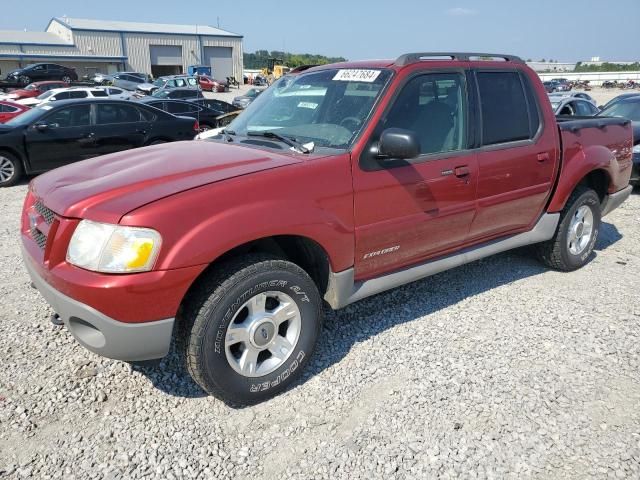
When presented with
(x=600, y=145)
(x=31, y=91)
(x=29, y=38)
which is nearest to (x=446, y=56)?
(x=600, y=145)

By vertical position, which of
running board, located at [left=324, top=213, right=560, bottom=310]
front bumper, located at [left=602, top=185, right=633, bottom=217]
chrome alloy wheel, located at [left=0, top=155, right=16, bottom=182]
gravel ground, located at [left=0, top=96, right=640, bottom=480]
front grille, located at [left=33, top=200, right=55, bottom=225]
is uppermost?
front grille, located at [left=33, top=200, right=55, bottom=225]

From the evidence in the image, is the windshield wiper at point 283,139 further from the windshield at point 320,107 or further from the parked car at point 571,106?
the parked car at point 571,106

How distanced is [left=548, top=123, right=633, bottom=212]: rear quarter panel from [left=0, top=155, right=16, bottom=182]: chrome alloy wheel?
28.7ft

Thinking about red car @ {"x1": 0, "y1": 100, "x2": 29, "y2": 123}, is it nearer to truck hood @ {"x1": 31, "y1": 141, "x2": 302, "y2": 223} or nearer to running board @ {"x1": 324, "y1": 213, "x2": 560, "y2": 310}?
truck hood @ {"x1": 31, "y1": 141, "x2": 302, "y2": 223}

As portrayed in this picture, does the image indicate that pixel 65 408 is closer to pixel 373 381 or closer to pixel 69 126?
pixel 373 381

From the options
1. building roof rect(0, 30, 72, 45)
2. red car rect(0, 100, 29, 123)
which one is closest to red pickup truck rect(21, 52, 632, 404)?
red car rect(0, 100, 29, 123)

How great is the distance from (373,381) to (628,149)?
3816 millimetres

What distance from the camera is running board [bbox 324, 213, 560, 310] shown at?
3.08 metres

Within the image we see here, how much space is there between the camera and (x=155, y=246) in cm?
233

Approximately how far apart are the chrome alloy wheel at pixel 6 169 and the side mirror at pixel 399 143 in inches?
325

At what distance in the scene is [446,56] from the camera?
359 cm

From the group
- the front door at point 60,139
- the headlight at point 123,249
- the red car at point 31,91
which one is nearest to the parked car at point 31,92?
the red car at point 31,91

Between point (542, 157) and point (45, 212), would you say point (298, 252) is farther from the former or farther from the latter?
point (542, 157)

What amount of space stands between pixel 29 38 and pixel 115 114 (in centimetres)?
5583
